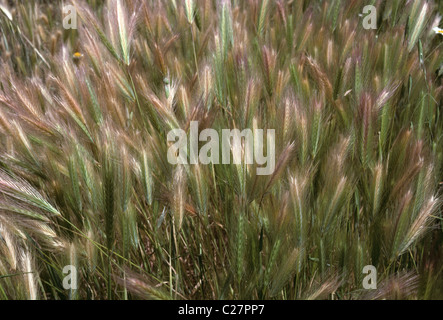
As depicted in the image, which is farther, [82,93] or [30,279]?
[82,93]

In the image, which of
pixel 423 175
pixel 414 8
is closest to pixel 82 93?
pixel 423 175

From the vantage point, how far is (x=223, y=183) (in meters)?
0.97

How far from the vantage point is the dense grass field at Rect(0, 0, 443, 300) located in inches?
30.8

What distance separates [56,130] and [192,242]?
378mm

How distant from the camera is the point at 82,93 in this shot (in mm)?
999

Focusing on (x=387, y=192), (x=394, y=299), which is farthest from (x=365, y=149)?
(x=394, y=299)

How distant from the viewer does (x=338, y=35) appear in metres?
1.39

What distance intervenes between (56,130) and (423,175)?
2.24 feet

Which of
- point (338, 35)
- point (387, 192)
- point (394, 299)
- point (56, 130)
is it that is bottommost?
point (394, 299)

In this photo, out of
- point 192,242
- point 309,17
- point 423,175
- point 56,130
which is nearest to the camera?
point 423,175

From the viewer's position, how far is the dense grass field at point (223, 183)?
2.56 ft

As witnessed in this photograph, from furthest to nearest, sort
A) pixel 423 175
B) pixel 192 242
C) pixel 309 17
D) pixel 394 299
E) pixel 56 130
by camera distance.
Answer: pixel 309 17 → pixel 192 242 → pixel 56 130 → pixel 423 175 → pixel 394 299
